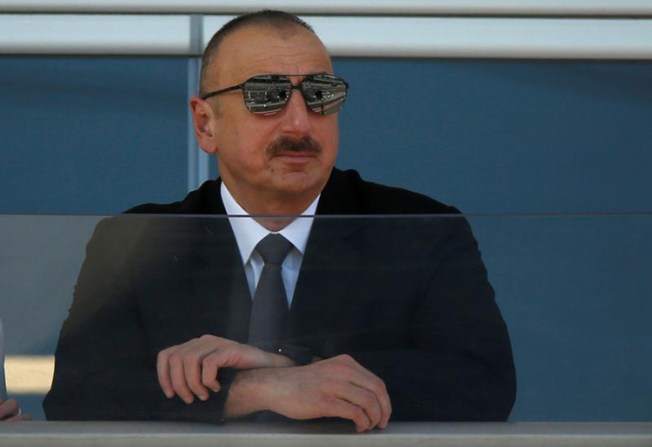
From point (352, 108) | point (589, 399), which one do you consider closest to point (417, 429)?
point (589, 399)

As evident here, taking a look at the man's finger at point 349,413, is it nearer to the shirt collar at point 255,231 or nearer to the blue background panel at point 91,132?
the shirt collar at point 255,231

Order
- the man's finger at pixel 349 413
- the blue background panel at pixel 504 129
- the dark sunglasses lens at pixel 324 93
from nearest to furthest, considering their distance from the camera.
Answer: the man's finger at pixel 349 413
the dark sunglasses lens at pixel 324 93
the blue background panel at pixel 504 129

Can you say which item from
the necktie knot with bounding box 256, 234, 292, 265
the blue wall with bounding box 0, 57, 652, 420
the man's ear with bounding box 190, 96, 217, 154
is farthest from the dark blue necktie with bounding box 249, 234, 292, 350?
the blue wall with bounding box 0, 57, 652, 420

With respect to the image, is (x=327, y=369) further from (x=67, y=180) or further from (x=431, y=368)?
(x=67, y=180)

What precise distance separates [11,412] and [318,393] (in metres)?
0.30

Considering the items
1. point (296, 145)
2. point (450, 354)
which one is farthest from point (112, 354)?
point (296, 145)

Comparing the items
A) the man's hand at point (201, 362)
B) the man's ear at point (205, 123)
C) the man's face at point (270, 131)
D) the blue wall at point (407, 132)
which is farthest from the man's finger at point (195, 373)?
the blue wall at point (407, 132)

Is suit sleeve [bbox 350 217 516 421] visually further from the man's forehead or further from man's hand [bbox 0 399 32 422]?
the man's forehead

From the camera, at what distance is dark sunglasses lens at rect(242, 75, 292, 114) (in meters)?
2.00

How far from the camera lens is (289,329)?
1279 mm

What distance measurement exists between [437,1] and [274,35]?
1220 mm

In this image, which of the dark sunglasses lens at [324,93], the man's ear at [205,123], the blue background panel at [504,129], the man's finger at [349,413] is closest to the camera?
the man's finger at [349,413]

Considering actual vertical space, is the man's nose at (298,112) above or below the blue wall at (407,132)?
above

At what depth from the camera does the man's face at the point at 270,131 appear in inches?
78.5
